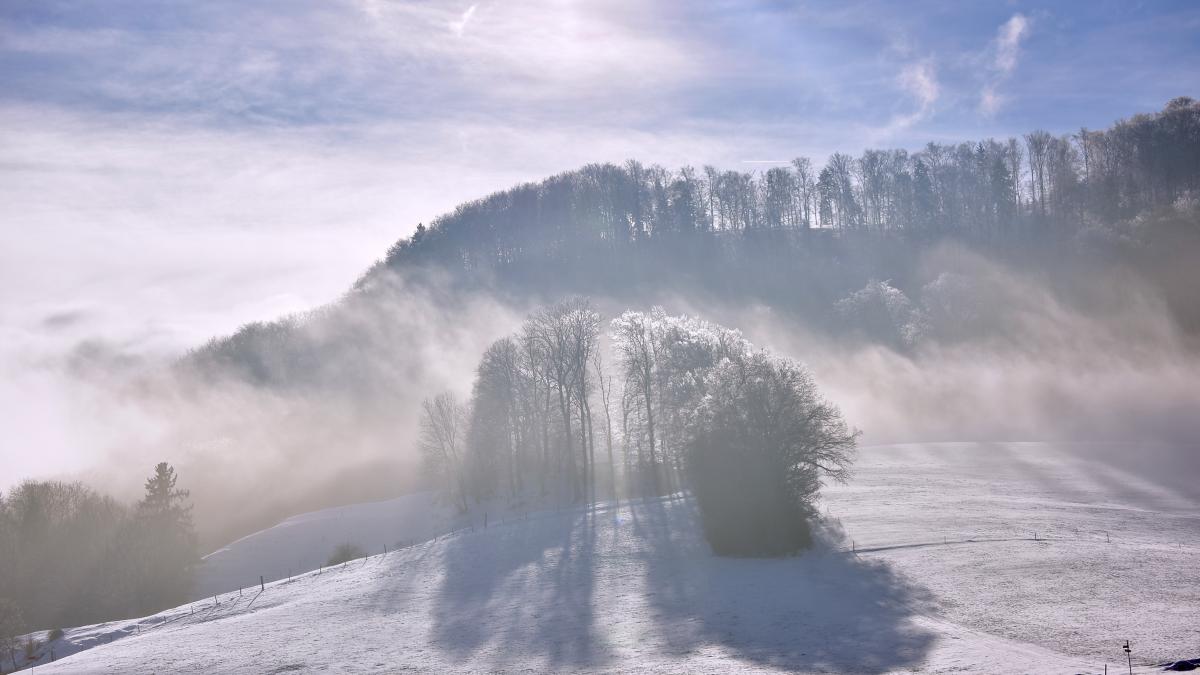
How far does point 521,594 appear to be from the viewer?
38.1 meters

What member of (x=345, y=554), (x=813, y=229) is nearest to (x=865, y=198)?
(x=813, y=229)

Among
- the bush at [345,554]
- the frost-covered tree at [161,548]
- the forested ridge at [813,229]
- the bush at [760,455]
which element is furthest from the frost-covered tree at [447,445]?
the forested ridge at [813,229]

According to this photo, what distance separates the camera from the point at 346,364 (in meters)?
132

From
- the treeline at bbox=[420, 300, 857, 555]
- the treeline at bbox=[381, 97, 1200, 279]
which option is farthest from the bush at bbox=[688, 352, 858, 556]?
the treeline at bbox=[381, 97, 1200, 279]

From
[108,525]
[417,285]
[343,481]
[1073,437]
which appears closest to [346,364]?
[417,285]

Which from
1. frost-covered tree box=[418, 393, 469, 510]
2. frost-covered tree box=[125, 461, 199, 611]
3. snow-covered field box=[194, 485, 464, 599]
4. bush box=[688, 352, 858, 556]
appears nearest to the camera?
bush box=[688, 352, 858, 556]

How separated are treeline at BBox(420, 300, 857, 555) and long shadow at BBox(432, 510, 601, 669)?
344 inches

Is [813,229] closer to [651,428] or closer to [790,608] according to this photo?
[651,428]

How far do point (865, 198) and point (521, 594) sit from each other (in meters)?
115

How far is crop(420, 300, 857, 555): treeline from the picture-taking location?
44969 millimetres

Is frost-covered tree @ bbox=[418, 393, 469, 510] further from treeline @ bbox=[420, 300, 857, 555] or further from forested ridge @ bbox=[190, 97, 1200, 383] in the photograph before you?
forested ridge @ bbox=[190, 97, 1200, 383]

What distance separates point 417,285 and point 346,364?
2047cm

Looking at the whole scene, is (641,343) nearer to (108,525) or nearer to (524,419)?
(524,419)

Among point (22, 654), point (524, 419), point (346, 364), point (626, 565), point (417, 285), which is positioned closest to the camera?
point (22, 654)
